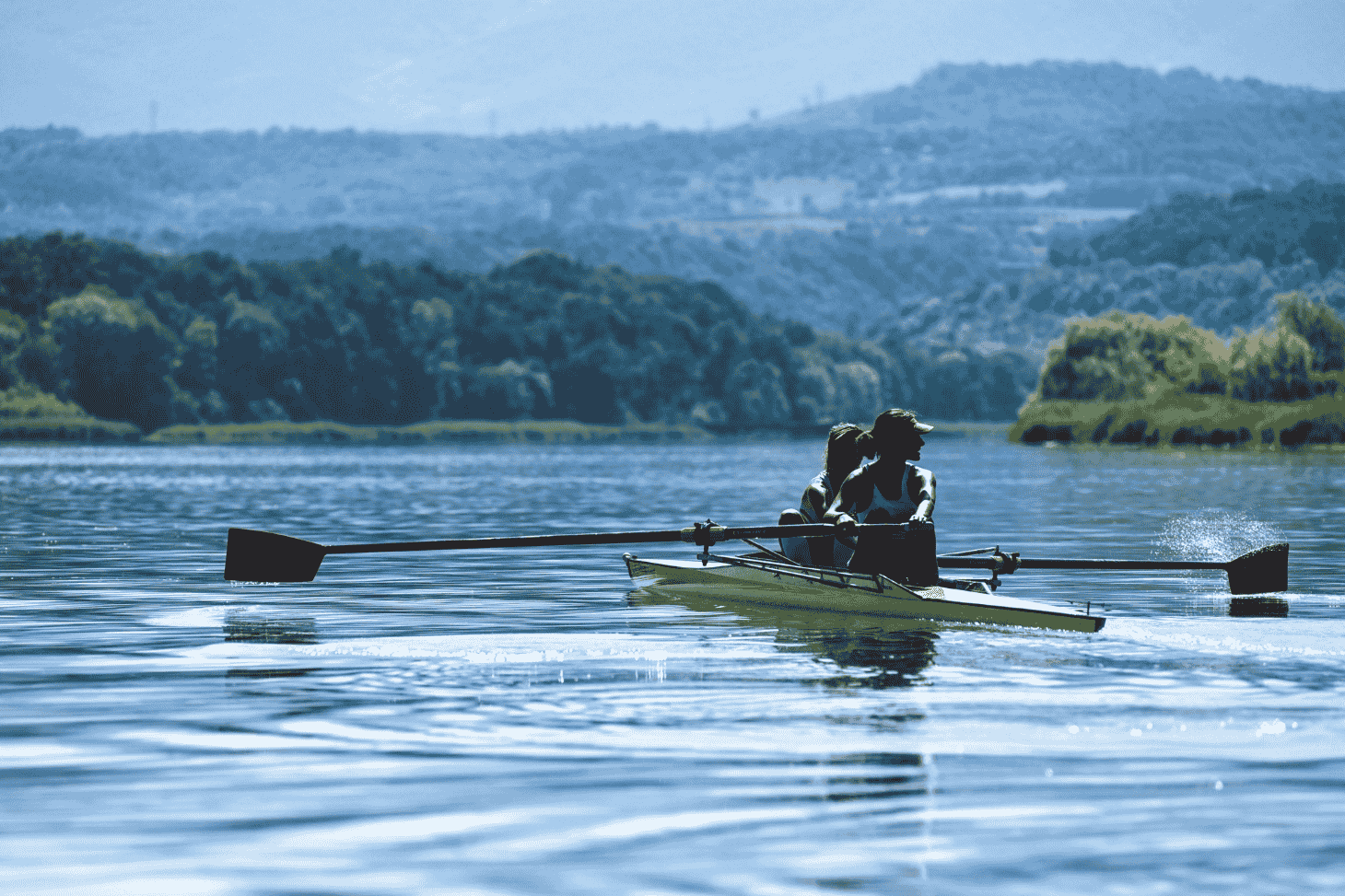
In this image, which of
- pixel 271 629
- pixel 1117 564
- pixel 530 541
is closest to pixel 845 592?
pixel 1117 564

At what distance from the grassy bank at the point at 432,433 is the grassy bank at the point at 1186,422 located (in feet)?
207

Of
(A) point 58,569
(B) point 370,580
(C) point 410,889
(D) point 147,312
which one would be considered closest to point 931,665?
(C) point 410,889

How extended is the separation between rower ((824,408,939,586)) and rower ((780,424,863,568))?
3.84 feet

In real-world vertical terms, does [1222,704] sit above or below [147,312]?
below

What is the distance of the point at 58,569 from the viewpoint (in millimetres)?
27672

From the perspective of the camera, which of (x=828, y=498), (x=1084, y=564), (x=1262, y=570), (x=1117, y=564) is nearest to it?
(x=828, y=498)

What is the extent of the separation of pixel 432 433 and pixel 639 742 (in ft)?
577

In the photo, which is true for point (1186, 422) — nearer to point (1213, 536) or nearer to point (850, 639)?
point (1213, 536)

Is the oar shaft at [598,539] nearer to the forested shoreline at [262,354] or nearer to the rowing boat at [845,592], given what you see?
the rowing boat at [845,592]

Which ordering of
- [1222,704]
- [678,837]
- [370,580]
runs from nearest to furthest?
[678,837] < [1222,704] < [370,580]

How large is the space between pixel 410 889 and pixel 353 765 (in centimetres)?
289

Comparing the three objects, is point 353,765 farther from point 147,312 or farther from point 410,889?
point 147,312

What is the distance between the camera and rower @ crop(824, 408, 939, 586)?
1883 cm

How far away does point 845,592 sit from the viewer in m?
19.0
